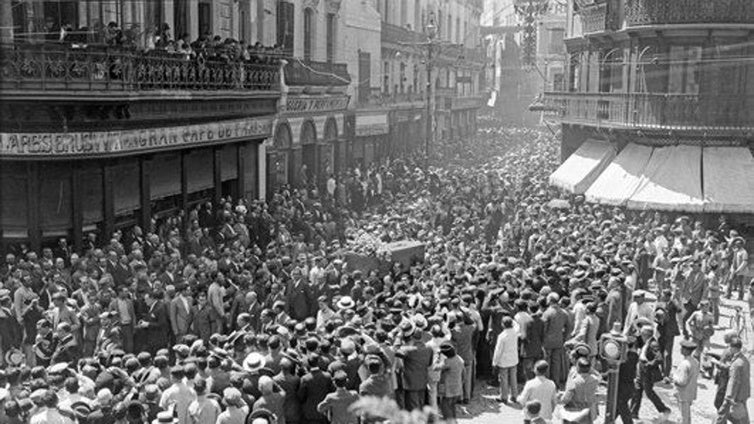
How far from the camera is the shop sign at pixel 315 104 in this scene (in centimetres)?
3139

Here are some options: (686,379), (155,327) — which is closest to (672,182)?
(686,379)

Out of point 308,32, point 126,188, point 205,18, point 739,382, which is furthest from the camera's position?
point 308,32

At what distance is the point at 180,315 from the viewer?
1420 centimetres

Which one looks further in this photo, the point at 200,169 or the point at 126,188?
the point at 200,169

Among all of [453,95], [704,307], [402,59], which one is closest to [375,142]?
[402,59]

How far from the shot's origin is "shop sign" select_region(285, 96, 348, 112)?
31391mm

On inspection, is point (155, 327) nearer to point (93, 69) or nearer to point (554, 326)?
point (93, 69)

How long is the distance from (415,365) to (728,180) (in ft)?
58.0

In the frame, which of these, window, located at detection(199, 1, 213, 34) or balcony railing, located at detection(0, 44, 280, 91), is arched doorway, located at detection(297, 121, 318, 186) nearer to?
window, located at detection(199, 1, 213, 34)

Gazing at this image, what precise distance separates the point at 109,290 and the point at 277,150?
17.0 metres

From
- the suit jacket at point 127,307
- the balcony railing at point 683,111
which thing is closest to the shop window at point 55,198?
the suit jacket at point 127,307

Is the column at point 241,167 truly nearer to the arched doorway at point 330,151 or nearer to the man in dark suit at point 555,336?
the arched doorway at point 330,151

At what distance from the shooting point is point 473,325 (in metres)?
13.6

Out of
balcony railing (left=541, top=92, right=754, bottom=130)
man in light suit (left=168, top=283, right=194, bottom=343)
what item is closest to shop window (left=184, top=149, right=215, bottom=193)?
man in light suit (left=168, top=283, right=194, bottom=343)
